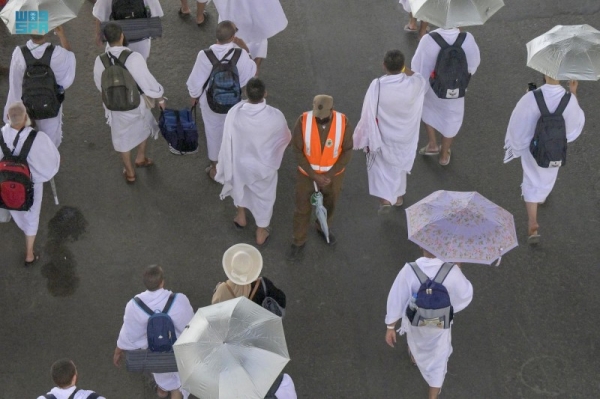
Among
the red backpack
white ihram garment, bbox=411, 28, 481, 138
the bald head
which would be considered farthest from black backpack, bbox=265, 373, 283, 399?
white ihram garment, bbox=411, 28, 481, 138

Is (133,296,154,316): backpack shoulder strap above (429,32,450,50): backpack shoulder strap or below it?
below

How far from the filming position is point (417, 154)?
29.2 ft

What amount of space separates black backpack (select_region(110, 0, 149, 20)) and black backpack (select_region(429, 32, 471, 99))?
2921mm

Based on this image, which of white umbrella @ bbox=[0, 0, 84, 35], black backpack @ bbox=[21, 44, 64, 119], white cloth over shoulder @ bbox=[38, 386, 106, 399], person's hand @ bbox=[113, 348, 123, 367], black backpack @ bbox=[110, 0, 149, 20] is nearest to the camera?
white cloth over shoulder @ bbox=[38, 386, 106, 399]

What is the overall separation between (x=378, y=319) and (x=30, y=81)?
12.5 feet

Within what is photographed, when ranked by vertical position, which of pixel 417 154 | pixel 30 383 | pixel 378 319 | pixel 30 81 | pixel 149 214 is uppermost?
pixel 30 81

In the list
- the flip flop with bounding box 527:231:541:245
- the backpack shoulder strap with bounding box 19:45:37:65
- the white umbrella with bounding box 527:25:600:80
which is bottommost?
the flip flop with bounding box 527:231:541:245

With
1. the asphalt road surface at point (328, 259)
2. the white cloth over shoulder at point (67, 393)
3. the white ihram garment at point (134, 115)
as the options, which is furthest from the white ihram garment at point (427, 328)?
the white ihram garment at point (134, 115)

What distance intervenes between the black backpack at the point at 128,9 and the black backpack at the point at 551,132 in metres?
3.95

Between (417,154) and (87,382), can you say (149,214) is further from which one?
(417,154)

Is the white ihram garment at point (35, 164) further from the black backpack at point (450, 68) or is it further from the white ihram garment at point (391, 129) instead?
the black backpack at point (450, 68)

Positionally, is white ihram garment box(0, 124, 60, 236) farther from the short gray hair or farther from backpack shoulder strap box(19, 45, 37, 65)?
backpack shoulder strap box(19, 45, 37, 65)

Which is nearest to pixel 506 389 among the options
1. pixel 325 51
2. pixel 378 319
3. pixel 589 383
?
pixel 589 383

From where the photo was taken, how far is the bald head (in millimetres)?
7062
